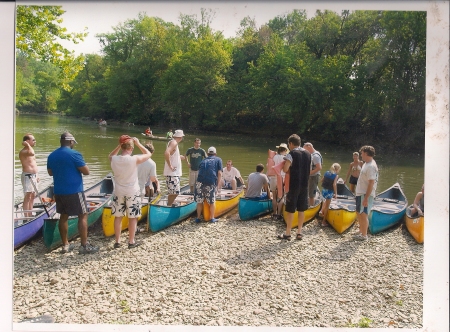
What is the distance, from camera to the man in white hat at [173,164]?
660 centimetres

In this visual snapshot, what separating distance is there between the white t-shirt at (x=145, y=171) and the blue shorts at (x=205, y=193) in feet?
2.69

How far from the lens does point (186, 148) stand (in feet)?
25.7

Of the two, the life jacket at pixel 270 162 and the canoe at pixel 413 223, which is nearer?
the canoe at pixel 413 223

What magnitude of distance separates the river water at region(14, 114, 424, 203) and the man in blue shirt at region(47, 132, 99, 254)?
0.82 ft

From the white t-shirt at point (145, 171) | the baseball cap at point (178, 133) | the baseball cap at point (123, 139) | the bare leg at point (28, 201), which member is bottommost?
the bare leg at point (28, 201)

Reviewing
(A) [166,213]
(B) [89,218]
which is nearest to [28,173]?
(B) [89,218]

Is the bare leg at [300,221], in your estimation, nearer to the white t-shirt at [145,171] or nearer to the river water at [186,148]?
the river water at [186,148]

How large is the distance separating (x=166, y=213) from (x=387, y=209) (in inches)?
160

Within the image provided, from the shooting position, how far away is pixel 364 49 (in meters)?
5.36

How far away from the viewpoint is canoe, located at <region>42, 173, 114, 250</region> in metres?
5.48

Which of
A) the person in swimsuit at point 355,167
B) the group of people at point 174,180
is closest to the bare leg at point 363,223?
the group of people at point 174,180

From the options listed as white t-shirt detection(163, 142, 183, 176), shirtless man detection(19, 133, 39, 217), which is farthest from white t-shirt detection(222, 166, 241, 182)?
shirtless man detection(19, 133, 39, 217)

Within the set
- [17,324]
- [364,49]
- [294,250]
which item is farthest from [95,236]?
[364,49]

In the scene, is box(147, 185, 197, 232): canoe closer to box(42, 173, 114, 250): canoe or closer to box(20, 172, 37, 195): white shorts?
box(42, 173, 114, 250): canoe
